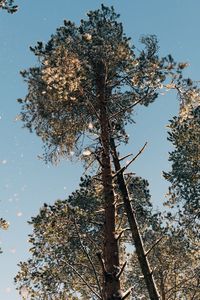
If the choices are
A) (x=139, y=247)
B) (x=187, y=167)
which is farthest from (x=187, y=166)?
(x=139, y=247)

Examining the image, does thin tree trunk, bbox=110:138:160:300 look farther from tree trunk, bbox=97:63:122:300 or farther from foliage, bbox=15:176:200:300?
foliage, bbox=15:176:200:300

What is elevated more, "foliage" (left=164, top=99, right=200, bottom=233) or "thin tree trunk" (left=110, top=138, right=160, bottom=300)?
"foliage" (left=164, top=99, right=200, bottom=233)

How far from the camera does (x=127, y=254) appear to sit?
23109 mm

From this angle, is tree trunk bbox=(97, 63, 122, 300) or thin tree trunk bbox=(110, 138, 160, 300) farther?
thin tree trunk bbox=(110, 138, 160, 300)

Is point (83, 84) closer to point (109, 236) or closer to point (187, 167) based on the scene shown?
Result: point (109, 236)

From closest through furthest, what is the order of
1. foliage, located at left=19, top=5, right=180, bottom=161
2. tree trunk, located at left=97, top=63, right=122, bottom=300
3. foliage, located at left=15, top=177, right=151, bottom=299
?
1. tree trunk, located at left=97, top=63, right=122, bottom=300
2. foliage, located at left=19, top=5, right=180, bottom=161
3. foliage, located at left=15, top=177, right=151, bottom=299

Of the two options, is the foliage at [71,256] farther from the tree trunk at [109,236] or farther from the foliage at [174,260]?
the tree trunk at [109,236]

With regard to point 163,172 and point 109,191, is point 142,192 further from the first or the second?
point 109,191

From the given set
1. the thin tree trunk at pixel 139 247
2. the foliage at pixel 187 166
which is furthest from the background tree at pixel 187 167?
the thin tree trunk at pixel 139 247

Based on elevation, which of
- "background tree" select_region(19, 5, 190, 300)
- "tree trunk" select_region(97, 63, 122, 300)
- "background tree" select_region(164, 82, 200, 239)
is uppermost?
"background tree" select_region(164, 82, 200, 239)

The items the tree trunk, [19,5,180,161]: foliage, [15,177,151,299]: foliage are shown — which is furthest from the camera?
[15,177,151,299]: foliage

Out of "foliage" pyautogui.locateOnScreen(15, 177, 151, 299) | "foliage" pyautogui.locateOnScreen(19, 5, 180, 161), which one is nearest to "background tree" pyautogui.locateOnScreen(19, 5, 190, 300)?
"foliage" pyautogui.locateOnScreen(19, 5, 180, 161)

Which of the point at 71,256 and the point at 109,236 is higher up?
the point at 71,256

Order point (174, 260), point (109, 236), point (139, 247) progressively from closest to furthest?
point (109, 236) < point (139, 247) < point (174, 260)
